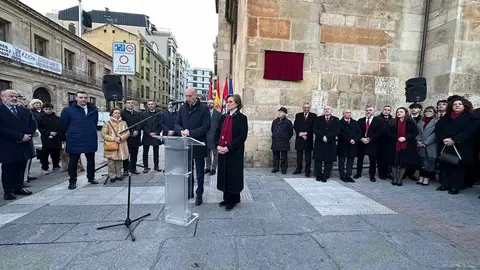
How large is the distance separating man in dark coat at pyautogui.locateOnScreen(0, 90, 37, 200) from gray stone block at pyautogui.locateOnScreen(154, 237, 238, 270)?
347cm

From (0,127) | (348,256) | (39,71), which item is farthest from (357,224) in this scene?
(39,71)

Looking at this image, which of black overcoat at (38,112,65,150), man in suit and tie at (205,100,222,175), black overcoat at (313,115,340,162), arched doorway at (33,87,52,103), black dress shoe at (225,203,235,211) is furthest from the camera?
arched doorway at (33,87,52,103)

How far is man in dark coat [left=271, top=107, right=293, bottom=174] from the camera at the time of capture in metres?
6.50

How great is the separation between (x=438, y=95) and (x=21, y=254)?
31.2 feet

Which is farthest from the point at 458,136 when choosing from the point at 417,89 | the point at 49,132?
the point at 49,132

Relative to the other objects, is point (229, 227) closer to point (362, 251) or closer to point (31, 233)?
point (362, 251)

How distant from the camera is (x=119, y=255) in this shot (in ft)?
8.37

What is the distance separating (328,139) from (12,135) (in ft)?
19.9

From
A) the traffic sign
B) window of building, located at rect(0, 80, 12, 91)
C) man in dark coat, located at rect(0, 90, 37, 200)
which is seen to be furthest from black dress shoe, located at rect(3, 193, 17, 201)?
window of building, located at rect(0, 80, 12, 91)

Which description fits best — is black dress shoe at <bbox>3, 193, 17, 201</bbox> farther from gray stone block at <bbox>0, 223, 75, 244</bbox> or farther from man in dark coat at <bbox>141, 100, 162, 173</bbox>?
man in dark coat at <bbox>141, 100, 162, 173</bbox>

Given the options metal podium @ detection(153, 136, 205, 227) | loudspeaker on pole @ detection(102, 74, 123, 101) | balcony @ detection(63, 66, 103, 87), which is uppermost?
balcony @ detection(63, 66, 103, 87)

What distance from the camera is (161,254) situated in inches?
102

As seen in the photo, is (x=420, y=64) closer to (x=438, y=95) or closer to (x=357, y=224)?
(x=438, y=95)

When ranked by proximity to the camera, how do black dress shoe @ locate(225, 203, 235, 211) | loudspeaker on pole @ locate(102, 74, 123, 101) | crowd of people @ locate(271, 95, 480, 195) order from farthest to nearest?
loudspeaker on pole @ locate(102, 74, 123, 101) → crowd of people @ locate(271, 95, 480, 195) → black dress shoe @ locate(225, 203, 235, 211)
